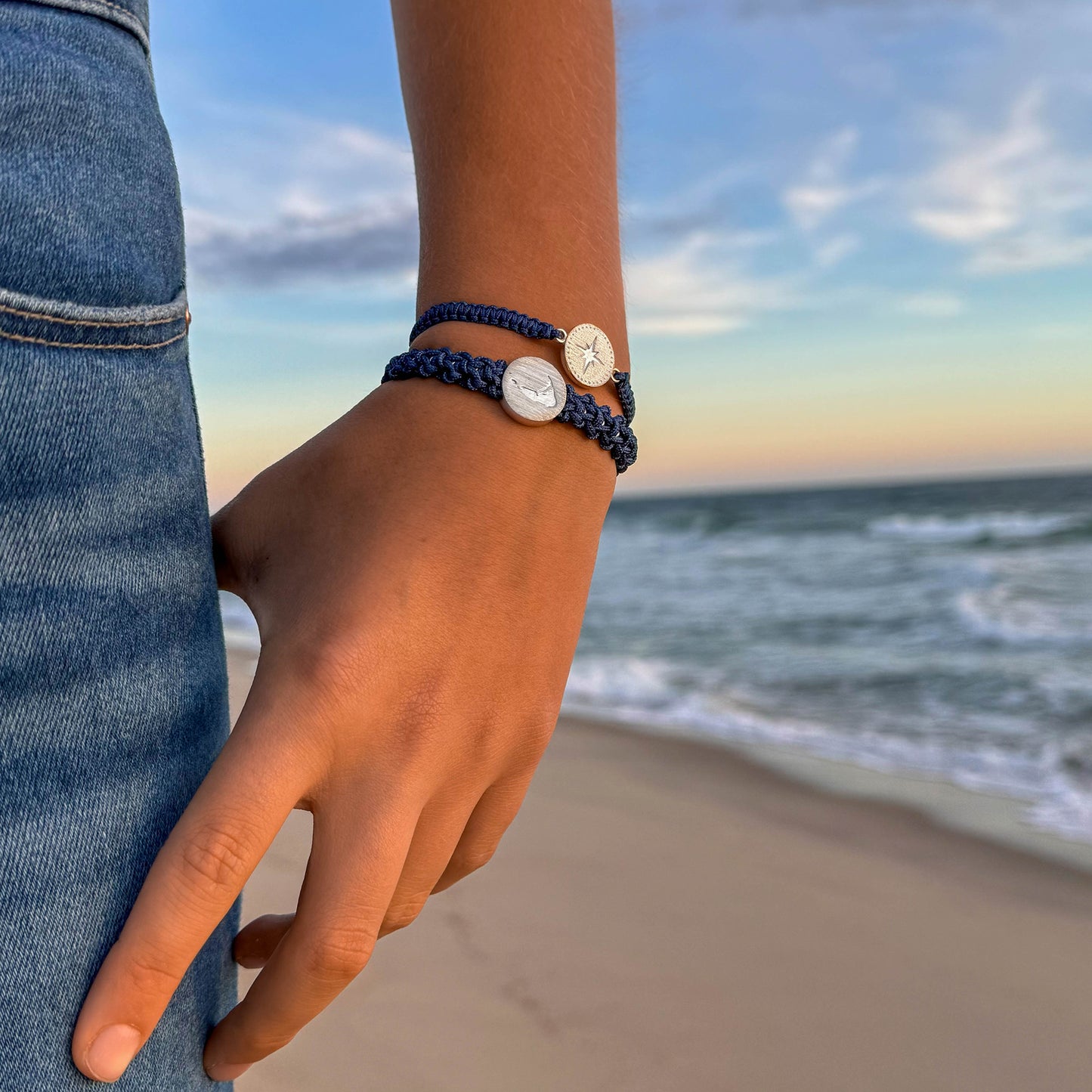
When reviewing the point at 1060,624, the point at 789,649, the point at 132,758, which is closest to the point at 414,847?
the point at 132,758

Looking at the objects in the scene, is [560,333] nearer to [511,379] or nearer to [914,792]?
[511,379]

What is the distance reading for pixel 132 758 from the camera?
57cm

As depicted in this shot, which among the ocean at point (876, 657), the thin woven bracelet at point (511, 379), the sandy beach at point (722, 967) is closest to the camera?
the thin woven bracelet at point (511, 379)

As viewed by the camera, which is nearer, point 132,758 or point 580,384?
point 132,758

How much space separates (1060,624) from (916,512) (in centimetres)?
1978

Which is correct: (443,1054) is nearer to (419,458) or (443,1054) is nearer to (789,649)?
(419,458)

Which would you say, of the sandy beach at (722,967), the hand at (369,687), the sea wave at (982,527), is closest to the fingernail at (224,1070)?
the hand at (369,687)

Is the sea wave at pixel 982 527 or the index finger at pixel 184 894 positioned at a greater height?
the index finger at pixel 184 894

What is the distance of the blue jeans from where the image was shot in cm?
50

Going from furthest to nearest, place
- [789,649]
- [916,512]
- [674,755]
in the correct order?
[916,512] → [789,649] → [674,755]

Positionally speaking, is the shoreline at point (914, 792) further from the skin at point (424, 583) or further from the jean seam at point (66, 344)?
the jean seam at point (66, 344)

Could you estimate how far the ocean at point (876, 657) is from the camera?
4398mm

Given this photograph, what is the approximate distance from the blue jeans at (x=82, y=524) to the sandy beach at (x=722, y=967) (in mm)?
1694

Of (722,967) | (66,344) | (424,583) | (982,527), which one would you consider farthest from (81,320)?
(982,527)
